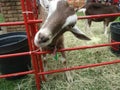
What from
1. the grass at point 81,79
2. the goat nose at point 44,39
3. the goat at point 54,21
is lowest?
the grass at point 81,79

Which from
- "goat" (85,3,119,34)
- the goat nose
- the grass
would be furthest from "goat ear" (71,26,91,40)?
"goat" (85,3,119,34)

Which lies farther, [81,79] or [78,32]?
[81,79]

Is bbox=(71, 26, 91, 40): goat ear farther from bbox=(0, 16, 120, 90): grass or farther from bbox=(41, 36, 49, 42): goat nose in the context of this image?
bbox=(0, 16, 120, 90): grass

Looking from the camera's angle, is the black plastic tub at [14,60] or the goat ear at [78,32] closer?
the goat ear at [78,32]

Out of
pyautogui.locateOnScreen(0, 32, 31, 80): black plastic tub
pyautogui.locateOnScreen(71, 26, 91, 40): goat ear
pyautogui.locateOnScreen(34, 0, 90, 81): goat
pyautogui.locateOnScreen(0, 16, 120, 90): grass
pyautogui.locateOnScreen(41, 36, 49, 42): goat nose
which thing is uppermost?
pyautogui.locateOnScreen(34, 0, 90, 81): goat

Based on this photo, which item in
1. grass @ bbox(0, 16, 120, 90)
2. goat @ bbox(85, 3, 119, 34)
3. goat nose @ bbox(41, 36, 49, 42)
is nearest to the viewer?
goat nose @ bbox(41, 36, 49, 42)

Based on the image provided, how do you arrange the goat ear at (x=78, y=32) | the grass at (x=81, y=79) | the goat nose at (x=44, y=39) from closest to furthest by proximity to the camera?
the goat nose at (x=44, y=39)
the goat ear at (x=78, y=32)
the grass at (x=81, y=79)

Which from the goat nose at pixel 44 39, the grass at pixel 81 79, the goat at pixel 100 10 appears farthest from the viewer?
the goat at pixel 100 10

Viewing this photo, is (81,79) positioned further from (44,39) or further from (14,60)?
(44,39)

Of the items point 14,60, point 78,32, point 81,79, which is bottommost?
point 81,79

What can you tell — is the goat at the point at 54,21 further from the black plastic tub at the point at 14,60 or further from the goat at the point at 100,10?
the goat at the point at 100,10

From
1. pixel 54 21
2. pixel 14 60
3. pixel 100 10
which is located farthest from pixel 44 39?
pixel 100 10

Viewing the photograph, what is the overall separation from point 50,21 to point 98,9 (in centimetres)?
407

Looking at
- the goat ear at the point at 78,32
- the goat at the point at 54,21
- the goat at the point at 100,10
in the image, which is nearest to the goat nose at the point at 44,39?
the goat at the point at 54,21
